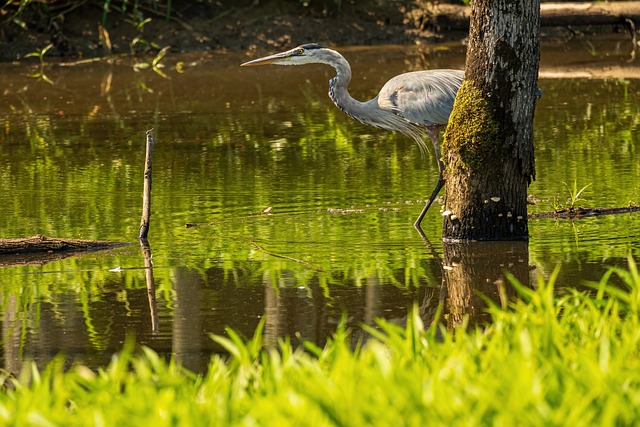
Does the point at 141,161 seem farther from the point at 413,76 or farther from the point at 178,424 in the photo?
the point at 178,424

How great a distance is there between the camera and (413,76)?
1015 cm

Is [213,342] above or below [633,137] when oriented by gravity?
below

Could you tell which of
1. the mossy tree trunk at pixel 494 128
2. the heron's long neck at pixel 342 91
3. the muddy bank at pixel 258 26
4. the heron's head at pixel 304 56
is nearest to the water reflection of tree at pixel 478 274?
the mossy tree trunk at pixel 494 128

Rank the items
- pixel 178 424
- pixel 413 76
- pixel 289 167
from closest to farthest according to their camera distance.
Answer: pixel 178 424 → pixel 413 76 → pixel 289 167

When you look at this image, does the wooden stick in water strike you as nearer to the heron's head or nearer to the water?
the water

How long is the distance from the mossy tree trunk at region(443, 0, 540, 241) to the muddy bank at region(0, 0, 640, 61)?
46.0 feet

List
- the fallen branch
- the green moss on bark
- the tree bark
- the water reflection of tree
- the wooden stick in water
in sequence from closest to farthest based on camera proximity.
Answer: the water reflection of tree → the fallen branch → the green moss on bark → the wooden stick in water → the tree bark

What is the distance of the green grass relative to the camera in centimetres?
369

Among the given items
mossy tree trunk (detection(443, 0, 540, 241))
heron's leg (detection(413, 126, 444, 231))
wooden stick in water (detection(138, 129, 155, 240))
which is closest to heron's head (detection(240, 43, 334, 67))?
heron's leg (detection(413, 126, 444, 231))

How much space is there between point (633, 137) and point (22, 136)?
6.69 meters

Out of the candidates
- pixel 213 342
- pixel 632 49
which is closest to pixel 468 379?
pixel 213 342

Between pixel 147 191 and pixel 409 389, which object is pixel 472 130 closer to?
pixel 147 191

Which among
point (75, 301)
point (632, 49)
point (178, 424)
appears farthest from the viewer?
point (632, 49)

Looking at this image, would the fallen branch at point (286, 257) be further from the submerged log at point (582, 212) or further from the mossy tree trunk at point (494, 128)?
the submerged log at point (582, 212)
